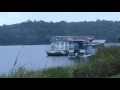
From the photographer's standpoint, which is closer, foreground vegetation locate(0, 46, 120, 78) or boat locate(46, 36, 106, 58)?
foreground vegetation locate(0, 46, 120, 78)

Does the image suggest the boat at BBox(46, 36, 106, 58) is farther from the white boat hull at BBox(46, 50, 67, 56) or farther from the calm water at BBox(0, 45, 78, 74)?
the calm water at BBox(0, 45, 78, 74)

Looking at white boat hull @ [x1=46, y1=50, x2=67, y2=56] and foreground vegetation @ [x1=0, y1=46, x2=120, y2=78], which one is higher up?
foreground vegetation @ [x1=0, y1=46, x2=120, y2=78]

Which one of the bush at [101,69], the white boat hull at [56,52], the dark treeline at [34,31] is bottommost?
the white boat hull at [56,52]

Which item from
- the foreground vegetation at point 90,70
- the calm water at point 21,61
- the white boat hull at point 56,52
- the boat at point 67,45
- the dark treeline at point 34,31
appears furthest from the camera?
the white boat hull at point 56,52

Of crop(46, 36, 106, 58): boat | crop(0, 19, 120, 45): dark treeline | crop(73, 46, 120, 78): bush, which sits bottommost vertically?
crop(46, 36, 106, 58): boat

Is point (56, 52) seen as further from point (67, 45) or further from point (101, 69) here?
point (101, 69)

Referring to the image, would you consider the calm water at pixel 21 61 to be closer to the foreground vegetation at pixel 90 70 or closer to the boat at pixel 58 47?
the foreground vegetation at pixel 90 70

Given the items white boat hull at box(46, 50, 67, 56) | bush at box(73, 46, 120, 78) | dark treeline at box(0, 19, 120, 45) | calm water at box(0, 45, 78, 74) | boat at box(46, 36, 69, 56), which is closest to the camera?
calm water at box(0, 45, 78, 74)

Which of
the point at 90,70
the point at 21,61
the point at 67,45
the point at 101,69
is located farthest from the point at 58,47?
the point at 21,61

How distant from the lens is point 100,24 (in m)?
10.7

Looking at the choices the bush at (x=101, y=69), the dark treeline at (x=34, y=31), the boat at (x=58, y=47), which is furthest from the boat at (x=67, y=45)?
the bush at (x=101, y=69)

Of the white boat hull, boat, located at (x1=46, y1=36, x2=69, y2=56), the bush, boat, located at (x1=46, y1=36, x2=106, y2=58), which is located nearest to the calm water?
the bush

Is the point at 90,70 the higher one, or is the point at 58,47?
the point at 90,70
